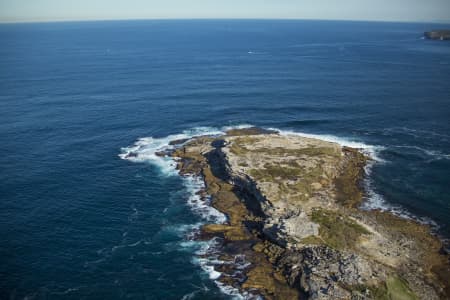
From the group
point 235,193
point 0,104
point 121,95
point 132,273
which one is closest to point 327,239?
point 235,193

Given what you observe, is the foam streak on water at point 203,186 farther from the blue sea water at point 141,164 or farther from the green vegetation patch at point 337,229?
the green vegetation patch at point 337,229

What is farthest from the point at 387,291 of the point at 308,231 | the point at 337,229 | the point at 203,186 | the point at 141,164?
the point at 141,164

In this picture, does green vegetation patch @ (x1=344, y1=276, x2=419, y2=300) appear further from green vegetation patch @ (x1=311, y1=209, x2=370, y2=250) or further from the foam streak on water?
the foam streak on water

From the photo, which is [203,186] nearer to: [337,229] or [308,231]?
[308,231]

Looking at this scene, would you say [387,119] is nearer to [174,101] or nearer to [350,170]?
[350,170]

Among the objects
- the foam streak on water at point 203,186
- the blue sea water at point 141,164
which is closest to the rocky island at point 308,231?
the foam streak on water at point 203,186
